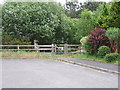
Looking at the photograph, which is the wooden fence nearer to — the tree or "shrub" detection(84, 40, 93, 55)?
the tree

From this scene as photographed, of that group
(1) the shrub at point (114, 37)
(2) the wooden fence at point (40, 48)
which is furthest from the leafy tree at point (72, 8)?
(1) the shrub at point (114, 37)

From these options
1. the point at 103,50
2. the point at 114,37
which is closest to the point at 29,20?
the point at 103,50

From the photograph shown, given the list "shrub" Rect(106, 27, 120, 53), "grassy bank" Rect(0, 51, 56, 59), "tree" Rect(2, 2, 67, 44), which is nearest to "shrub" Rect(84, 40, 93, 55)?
"shrub" Rect(106, 27, 120, 53)

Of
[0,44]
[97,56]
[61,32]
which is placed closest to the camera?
[97,56]

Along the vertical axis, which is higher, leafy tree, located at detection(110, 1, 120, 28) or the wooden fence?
leafy tree, located at detection(110, 1, 120, 28)


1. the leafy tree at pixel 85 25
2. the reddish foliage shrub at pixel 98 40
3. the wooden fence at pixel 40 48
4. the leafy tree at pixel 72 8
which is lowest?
the wooden fence at pixel 40 48

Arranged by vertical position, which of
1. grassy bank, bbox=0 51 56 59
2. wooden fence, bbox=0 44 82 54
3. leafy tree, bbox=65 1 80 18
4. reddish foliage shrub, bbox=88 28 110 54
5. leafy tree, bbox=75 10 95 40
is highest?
leafy tree, bbox=65 1 80 18

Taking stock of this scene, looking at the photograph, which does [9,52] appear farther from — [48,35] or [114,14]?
[114,14]

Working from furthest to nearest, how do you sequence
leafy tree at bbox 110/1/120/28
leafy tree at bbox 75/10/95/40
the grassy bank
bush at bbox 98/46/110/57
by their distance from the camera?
1. leafy tree at bbox 75/10/95/40
2. the grassy bank
3. leafy tree at bbox 110/1/120/28
4. bush at bbox 98/46/110/57

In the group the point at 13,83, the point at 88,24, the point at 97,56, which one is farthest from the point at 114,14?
the point at 13,83

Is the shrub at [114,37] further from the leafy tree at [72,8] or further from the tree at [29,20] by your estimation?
the leafy tree at [72,8]

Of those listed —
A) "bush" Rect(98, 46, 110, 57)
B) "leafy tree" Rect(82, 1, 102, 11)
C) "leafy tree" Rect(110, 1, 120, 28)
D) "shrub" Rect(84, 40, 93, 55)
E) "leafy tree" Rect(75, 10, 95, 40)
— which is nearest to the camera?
"bush" Rect(98, 46, 110, 57)

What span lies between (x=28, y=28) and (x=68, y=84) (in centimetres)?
1523

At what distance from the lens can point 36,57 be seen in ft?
51.2
